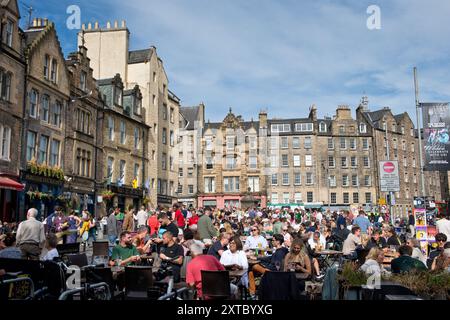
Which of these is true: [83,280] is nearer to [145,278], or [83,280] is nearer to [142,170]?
[145,278]

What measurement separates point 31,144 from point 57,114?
3608mm

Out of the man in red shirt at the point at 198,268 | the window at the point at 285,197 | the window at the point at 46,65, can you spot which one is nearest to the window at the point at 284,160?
the window at the point at 285,197

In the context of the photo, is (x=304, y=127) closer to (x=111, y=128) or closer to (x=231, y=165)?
(x=231, y=165)

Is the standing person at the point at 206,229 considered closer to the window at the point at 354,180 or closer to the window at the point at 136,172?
the window at the point at 136,172

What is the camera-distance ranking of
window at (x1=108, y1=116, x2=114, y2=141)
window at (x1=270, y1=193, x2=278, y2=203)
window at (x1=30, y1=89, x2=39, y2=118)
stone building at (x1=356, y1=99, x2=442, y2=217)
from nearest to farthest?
1. window at (x1=30, y1=89, x2=39, y2=118)
2. window at (x1=108, y1=116, x2=114, y2=141)
3. window at (x1=270, y1=193, x2=278, y2=203)
4. stone building at (x1=356, y1=99, x2=442, y2=217)

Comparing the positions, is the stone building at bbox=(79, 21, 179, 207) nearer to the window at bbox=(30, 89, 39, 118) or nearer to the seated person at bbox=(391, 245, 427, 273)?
the window at bbox=(30, 89, 39, 118)

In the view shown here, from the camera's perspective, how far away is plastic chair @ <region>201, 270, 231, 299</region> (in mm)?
6855

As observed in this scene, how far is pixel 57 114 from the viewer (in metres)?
28.7

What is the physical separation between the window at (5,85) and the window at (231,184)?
40109 millimetres

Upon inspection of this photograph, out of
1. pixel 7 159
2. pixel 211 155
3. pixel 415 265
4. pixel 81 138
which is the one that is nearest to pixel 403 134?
pixel 211 155

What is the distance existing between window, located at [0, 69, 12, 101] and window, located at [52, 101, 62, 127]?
4.48 m

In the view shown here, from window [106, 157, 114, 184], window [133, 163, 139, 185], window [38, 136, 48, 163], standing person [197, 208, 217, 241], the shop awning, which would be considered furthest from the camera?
window [133, 163, 139, 185]

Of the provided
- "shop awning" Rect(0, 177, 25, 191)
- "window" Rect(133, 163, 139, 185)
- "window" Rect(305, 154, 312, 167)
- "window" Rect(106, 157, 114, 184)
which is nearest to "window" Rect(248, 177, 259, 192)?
"window" Rect(305, 154, 312, 167)

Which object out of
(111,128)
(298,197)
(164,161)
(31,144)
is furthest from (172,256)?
(298,197)
